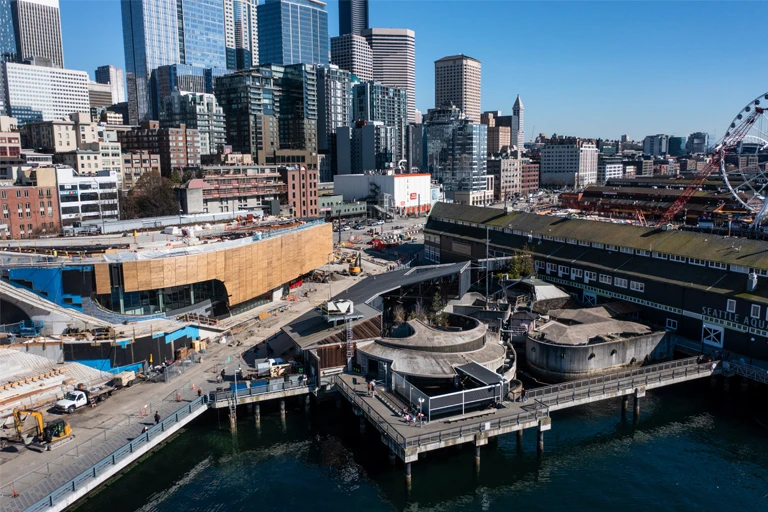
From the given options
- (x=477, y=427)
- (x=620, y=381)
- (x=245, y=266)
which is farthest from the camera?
(x=245, y=266)

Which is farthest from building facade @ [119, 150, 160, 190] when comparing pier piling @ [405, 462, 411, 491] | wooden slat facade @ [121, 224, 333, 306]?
pier piling @ [405, 462, 411, 491]

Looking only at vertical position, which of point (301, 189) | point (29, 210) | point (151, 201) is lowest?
point (29, 210)

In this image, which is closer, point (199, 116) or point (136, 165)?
point (136, 165)

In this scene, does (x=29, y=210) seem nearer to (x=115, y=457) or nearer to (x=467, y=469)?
(x=115, y=457)

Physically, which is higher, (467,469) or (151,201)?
(151,201)

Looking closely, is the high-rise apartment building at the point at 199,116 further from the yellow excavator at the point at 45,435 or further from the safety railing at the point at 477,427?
the safety railing at the point at 477,427

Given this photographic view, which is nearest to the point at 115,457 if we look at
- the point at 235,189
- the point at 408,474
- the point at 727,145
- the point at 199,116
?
the point at 408,474

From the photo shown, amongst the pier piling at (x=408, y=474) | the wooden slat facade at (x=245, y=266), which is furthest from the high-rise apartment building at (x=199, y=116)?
the pier piling at (x=408, y=474)
